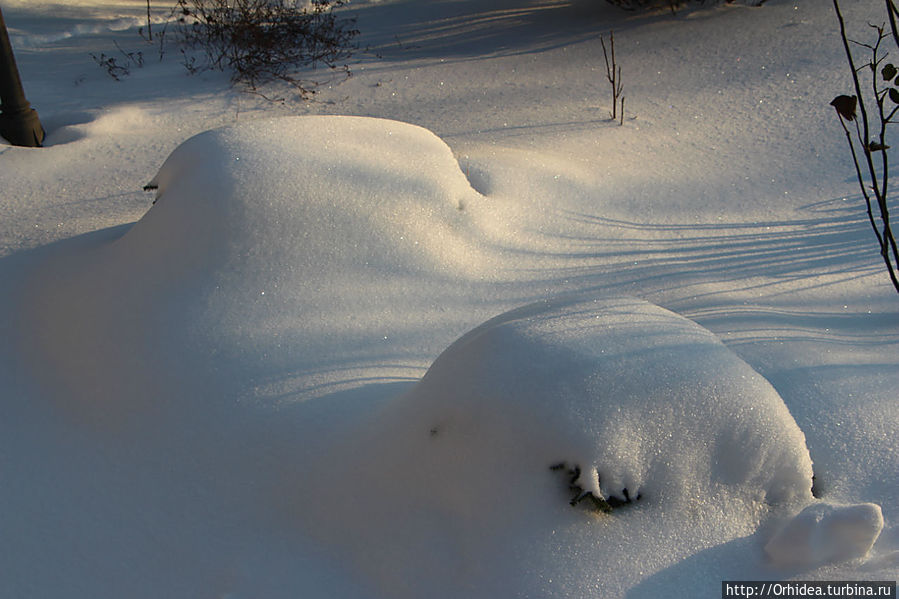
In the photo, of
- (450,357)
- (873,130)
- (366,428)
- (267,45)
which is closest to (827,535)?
(450,357)

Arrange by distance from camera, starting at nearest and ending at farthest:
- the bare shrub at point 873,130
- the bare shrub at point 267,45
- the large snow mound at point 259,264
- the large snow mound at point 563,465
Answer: the large snow mound at point 563,465 < the bare shrub at point 873,130 < the large snow mound at point 259,264 < the bare shrub at point 267,45

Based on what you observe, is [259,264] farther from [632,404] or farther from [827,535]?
[827,535]

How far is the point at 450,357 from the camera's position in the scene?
2.05 metres

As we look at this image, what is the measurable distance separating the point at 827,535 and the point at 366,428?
1.25 metres

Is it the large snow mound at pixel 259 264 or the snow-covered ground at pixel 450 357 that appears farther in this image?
the large snow mound at pixel 259 264

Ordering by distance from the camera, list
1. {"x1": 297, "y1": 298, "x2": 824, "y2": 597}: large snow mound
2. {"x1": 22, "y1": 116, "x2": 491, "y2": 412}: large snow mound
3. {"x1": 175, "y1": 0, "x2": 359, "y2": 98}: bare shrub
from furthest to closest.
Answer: {"x1": 175, "y1": 0, "x2": 359, "y2": 98}: bare shrub → {"x1": 22, "y1": 116, "x2": 491, "y2": 412}: large snow mound → {"x1": 297, "y1": 298, "x2": 824, "y2": 597}: large snow mound

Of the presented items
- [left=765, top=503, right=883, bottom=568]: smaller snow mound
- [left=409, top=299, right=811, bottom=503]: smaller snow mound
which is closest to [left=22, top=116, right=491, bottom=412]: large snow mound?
[left=409, top=299, right=811, bottom=503]: smaller snow mound

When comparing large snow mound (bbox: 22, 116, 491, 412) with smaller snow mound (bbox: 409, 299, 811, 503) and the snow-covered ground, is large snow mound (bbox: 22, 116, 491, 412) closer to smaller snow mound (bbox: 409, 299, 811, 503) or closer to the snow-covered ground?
the snow-covered ground

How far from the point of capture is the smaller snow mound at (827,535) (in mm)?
1775

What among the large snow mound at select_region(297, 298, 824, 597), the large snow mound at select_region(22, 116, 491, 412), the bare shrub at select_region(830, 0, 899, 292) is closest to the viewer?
the large snow mound at select_region(297, 298, 824, 597)

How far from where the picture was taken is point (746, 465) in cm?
190

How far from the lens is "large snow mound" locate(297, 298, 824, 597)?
1765 millimetres

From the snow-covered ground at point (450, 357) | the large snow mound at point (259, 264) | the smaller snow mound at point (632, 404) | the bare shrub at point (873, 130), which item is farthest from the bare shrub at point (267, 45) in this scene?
the smaller snow mound at point (632, 404)

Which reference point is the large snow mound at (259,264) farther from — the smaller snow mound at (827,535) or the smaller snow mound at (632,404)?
the smaller snow mound at (827,535)
